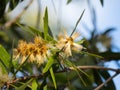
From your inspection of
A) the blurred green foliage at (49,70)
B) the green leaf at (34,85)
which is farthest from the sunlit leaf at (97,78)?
the green leaf at (34,85)

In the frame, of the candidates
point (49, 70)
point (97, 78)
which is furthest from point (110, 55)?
point (49, 70)

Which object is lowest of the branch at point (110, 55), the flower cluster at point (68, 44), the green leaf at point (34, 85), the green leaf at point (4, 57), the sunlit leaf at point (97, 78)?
the sunlit leaf at point (97, 78)

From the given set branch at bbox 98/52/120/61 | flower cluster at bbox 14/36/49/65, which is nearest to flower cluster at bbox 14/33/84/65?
flower cluster at bbox 14/36/49/65

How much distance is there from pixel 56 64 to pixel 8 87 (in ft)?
0.40

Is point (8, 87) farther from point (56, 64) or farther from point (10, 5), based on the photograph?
point (10, 5)

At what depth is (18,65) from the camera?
3.01ft

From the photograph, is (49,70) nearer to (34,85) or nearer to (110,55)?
(34,85)

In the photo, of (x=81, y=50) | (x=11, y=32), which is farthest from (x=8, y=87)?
(x=11, y=32)

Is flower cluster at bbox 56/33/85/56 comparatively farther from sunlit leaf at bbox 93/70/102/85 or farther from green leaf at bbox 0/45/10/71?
sunlit leaf at bbox 93/70/102/85

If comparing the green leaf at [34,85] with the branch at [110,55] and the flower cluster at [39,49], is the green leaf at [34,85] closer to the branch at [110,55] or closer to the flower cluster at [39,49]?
the flower cluster at [39,49]

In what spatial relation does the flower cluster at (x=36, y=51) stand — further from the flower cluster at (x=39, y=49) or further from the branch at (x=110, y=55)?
the branch at (x=110, y=55)

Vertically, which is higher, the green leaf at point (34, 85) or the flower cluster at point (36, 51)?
the flower cluster at point (36, 51)

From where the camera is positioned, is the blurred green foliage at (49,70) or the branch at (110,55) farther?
the branch at (110,55)

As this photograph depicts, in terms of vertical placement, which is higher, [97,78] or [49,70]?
[49,70]
